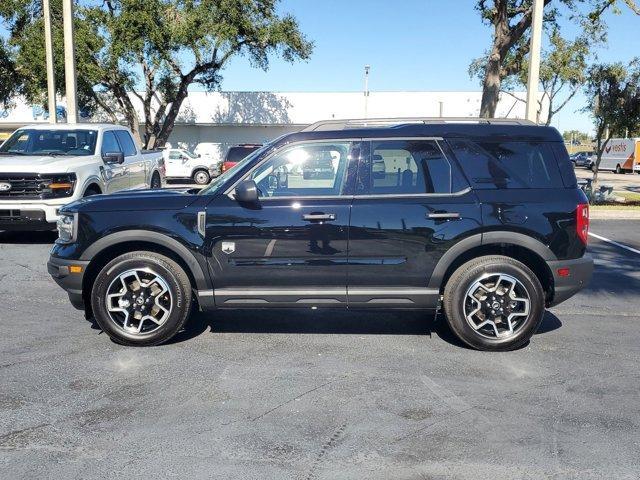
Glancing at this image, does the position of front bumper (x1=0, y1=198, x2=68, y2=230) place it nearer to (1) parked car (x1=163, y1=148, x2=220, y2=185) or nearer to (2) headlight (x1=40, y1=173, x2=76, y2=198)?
(2) headlight (x1=40, y1=173, x2=76, y2=198)

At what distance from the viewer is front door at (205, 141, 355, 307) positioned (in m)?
5.18

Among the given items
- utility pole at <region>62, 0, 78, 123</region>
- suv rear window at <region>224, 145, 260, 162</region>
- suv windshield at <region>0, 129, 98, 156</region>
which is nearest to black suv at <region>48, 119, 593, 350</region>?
suv windshield at <region>0, 129, 98, 156</region>

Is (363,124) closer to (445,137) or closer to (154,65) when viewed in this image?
(445,137)

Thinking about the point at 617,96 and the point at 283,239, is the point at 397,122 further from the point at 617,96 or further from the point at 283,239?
the point at 617,96

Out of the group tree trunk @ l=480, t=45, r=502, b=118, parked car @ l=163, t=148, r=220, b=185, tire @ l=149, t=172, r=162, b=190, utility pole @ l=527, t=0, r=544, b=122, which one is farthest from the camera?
parked car @ l=163, t=148, r=220, b=185

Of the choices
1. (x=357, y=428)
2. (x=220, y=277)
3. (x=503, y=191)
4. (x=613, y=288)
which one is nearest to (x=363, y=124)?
(x=503, y=191)

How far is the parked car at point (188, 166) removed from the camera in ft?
99.5

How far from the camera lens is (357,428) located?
386cm

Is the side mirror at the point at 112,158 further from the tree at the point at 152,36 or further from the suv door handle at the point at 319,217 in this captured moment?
the tree at the point at 152,36

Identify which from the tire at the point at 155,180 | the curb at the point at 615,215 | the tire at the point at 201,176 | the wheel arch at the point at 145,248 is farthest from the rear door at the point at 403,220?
the tire at the point at 201,176

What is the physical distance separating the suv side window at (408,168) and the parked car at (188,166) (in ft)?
84.1

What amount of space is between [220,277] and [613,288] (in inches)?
203

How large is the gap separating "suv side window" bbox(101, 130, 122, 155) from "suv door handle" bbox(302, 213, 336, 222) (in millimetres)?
7128

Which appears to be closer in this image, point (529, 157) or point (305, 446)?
point (305, 446)
